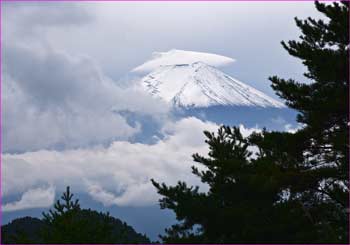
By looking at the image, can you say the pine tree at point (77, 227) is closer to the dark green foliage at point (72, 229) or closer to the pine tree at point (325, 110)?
the dark green foliage at point (72, 229)

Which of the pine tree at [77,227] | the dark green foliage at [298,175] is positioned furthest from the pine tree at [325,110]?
the pine tree at [77,227]

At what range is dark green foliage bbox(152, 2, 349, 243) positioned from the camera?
53.3ft

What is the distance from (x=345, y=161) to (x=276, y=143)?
2177 mm

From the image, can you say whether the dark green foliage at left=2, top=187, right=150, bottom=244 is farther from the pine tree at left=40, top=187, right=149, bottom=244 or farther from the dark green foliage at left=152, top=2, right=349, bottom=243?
the dark green foliage at left=152, top=2, right=349, bottom=243

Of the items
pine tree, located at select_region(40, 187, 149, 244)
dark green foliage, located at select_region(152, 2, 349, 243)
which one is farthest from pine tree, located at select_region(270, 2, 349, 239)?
pine tree, located at select_region(40, 187, 149, 244)

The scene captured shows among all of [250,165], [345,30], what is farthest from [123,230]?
[345,30]

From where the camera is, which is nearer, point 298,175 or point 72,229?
point 72,229

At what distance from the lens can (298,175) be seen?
1606 cm

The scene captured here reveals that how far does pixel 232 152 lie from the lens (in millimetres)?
20641

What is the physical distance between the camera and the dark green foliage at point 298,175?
16250mm

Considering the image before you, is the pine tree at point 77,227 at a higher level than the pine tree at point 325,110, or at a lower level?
lower

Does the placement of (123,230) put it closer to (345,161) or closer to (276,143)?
(276,143)

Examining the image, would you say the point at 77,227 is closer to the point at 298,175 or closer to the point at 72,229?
the point at 72,229

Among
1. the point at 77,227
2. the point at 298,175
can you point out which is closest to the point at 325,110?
the point at 298,175
